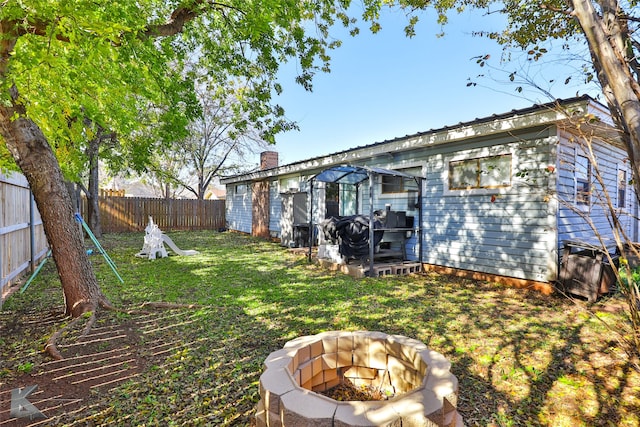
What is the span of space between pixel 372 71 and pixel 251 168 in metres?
16.1

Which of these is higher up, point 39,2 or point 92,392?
point 39,2

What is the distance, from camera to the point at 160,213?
16.3 meters

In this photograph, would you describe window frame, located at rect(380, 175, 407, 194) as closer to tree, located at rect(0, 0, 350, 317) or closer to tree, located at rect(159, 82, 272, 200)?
tree, located at rect(0, 0, 350, 317)

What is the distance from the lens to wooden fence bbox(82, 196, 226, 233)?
1509 centimetres

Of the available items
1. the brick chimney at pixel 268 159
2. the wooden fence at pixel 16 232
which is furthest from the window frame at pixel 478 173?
the brick chimney at pixel 268 159

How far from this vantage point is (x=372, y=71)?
32.9 ft

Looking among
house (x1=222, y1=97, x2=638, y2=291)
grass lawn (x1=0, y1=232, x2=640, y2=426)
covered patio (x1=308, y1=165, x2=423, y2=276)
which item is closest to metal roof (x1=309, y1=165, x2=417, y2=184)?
covered patio (x1=308, y1=165, x2=423, y2=276)

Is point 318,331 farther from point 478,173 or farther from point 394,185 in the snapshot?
point 394,185

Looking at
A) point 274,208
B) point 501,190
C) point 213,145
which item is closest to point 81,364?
point 501,190

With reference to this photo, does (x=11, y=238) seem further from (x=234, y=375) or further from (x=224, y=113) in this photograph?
(x=224, y=113)

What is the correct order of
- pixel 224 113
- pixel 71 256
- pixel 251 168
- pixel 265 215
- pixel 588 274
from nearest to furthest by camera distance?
pixel 71 256 → pixel 588 274 → pixel 265 215 → pixel 224 113 → pixel 251 168

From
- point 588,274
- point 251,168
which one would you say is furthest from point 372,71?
point 251,168

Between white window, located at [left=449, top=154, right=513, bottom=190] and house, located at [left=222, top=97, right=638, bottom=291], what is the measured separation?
0.06ft

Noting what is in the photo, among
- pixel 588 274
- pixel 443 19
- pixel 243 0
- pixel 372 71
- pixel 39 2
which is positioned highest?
pixel 372 71
